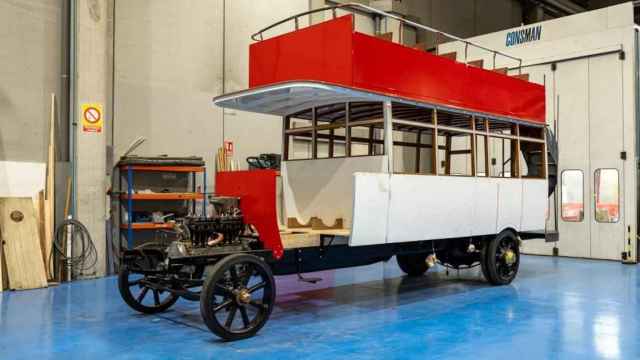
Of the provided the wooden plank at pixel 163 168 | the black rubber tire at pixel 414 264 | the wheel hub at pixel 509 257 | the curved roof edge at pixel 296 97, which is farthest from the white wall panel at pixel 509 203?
the wooden plank at pixel 163 168

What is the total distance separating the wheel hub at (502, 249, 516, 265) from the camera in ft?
30.3

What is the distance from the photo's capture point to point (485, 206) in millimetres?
8578

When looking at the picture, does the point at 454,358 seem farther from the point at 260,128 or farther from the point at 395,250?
the point at 260,128

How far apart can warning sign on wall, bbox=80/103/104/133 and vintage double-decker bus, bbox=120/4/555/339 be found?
124 inches

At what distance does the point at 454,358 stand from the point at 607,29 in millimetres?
10235

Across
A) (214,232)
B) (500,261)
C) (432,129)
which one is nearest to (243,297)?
Result: (214,232)

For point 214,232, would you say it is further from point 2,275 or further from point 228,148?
point 228,148

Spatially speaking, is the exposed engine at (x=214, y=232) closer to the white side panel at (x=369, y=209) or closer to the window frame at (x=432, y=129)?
the white side panel at (x=369, y=209)

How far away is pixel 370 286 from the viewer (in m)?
9.18

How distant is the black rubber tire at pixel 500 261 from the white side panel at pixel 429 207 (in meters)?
0.88

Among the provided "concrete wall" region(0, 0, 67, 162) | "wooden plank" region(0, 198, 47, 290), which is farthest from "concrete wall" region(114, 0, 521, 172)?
"wooden plank" region(0, 198, 47, 290)

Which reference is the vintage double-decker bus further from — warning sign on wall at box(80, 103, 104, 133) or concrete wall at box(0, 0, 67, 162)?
concrete wall at box(0, 0, 67, 162)

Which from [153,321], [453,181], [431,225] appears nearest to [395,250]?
[431,225]

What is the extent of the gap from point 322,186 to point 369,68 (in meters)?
1.75
